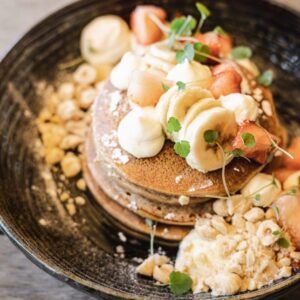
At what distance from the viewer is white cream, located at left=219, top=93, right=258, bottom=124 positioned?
192cm

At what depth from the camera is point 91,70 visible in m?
2.49

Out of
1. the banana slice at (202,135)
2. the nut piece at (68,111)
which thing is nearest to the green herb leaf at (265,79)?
the banana slice at (202,135)

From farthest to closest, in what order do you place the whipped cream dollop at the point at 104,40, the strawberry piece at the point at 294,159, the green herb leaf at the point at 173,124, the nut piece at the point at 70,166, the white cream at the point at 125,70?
the whipped cream dollop at the point at 104,40 → the nut piece at the point at 70,166 → the strawberry piece at the point at 294,159 → the white cream at the point at 125,70 → the green herb leaf at the point at 173,124

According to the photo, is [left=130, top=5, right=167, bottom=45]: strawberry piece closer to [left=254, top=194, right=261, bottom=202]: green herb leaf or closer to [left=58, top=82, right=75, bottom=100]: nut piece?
[left=58, top=82, right=75, bottom=100]: nut piece

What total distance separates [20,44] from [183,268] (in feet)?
3.60

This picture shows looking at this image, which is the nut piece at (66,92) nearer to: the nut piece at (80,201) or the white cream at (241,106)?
the nut piece at (80,201)

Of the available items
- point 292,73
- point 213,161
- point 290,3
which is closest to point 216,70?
point 213,161

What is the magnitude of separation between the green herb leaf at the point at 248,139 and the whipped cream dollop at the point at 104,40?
848 millimetres

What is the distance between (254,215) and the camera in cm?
193

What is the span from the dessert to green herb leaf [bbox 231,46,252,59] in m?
0.15

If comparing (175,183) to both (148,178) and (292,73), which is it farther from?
(292,73)

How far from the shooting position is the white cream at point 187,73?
1.97m

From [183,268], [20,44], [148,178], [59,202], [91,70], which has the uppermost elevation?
[20,44]

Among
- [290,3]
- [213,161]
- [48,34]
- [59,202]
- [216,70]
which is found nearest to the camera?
[213,161]
